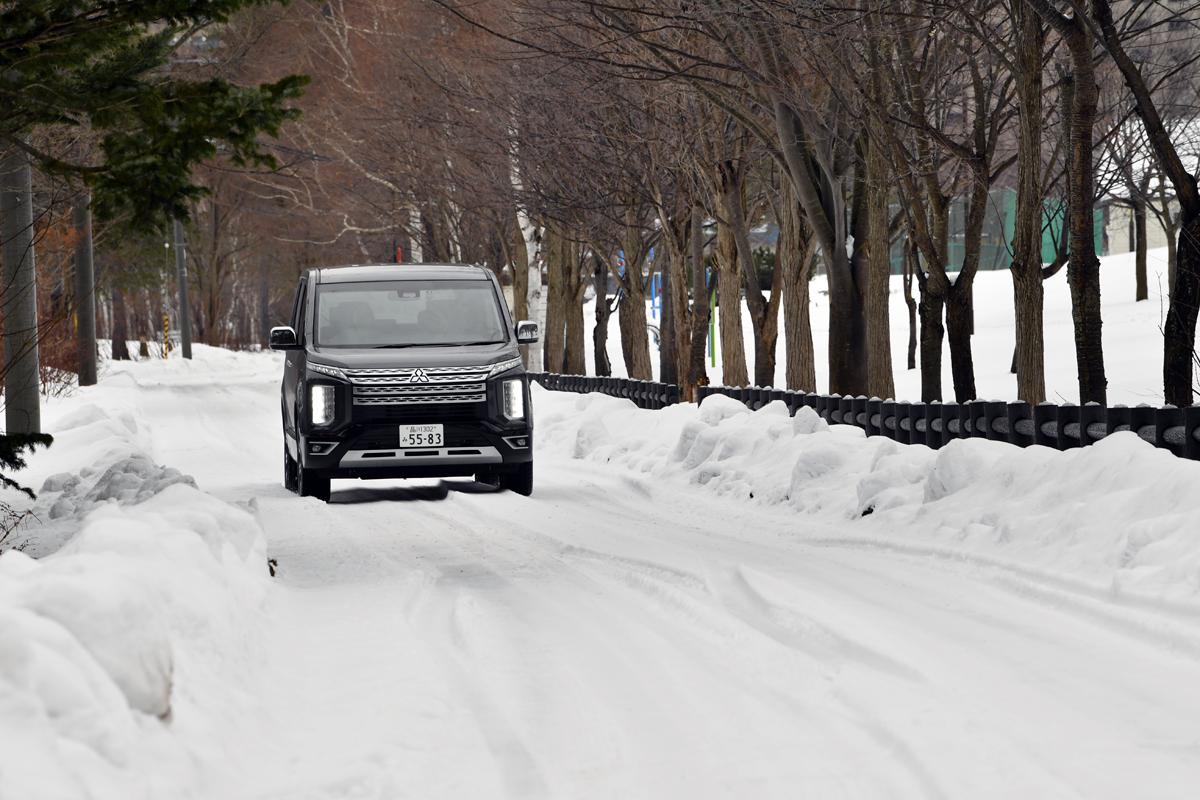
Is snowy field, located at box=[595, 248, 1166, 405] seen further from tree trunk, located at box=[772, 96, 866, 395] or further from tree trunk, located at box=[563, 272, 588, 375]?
tree trunk, located at box=[772, 96, 866, 395]

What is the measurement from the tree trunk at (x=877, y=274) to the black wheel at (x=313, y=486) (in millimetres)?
8858

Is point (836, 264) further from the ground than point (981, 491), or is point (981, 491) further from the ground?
point (836, 264)

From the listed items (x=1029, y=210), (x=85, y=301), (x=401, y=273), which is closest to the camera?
(x=401, y=273)

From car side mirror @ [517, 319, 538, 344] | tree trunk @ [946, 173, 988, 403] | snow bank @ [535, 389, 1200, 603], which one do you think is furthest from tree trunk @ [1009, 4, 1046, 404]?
car side mirror @ [517, 319, 538, 344]

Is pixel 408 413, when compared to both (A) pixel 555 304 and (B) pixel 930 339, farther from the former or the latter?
(A) pixel 555 304

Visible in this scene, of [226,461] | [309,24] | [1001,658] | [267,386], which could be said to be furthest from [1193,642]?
[309,24]

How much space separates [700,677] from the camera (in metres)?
5.78

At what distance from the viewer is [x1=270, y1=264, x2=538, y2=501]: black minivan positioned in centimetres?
1285

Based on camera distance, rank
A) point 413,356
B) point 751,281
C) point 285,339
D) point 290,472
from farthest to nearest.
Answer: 1. point 751,281
2. point 290,472
3. point 285,339
4. point 413,356

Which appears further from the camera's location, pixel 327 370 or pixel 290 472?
pixel 290 472

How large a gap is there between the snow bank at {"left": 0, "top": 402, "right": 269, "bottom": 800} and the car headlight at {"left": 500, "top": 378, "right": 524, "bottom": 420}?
5.60 m

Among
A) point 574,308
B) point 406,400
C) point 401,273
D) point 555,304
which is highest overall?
point 555,304

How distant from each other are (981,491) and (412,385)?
17.2 feet

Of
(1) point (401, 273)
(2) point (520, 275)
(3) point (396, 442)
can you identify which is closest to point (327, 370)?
(3) point (396, 442)
